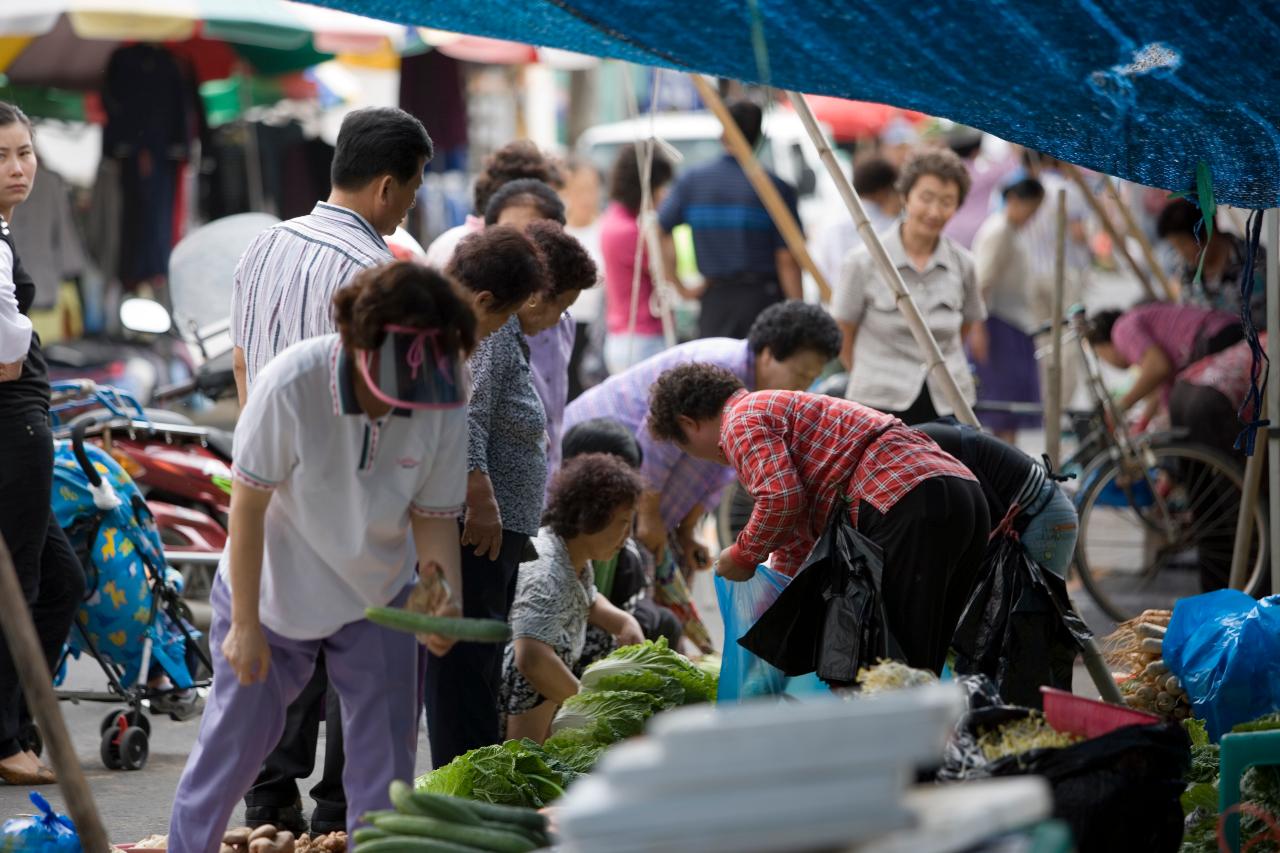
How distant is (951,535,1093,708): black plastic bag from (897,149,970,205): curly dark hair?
2.69m

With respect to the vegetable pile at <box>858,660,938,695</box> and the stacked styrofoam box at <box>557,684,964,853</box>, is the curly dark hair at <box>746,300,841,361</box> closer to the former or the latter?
the vegetable pile at <box>858,660,938,695</box>

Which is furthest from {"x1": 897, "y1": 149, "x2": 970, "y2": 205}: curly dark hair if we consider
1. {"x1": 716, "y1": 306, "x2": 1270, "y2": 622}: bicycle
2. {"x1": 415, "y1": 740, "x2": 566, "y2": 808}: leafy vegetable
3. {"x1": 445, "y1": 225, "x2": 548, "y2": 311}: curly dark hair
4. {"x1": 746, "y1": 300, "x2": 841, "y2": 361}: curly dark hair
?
{"x1": 415, "y1": 740, "x2": 566, "y2": 808}: leafy vegetable

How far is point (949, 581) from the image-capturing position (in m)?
4.81

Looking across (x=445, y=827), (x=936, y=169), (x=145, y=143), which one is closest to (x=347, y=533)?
(x=445, y=827)

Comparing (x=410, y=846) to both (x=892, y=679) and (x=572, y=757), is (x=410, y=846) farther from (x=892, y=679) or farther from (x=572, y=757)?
(x=572, y=757)

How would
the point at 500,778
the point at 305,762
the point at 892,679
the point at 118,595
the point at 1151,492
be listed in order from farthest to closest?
the point at 1151,492, the point at 118,595, the point at 305,762, the point at 500,778, the point at 892,679

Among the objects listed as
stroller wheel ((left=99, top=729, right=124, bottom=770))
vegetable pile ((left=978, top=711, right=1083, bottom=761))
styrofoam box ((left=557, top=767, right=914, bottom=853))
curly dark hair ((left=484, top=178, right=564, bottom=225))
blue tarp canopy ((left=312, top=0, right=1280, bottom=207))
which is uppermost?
blue tarp canopy ((left=312, top=0, right=1280, bottom=207))

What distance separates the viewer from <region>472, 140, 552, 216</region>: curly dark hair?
6.60m

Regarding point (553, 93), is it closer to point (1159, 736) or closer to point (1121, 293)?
point (1121, 293)

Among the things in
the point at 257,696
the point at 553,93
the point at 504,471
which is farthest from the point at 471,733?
the point at 553,93

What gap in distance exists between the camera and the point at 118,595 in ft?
18.9

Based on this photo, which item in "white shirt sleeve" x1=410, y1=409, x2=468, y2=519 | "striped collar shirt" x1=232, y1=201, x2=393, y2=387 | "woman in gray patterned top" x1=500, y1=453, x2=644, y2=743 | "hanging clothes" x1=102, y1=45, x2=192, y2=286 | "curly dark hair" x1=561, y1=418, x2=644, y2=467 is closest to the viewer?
"white shirt sleeve" x1=410, y1=409, x2=468, y2=519

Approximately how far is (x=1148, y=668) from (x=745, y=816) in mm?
3265

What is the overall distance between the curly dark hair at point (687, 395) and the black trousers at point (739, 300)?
3.90 metres
